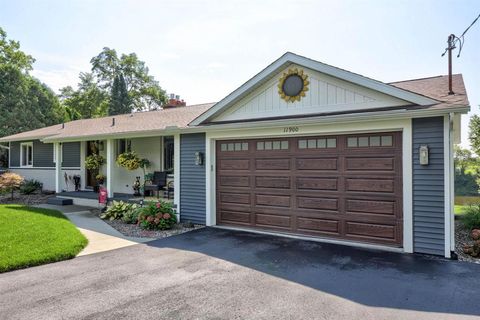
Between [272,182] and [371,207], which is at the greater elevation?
[272,182]

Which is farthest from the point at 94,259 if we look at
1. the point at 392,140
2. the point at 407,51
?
the point at 407,51

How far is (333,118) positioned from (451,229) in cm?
299

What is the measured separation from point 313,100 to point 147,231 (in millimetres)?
5345

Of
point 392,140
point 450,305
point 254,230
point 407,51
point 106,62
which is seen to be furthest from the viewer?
point 106,62

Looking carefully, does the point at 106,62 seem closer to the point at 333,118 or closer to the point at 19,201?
the point at 19,201

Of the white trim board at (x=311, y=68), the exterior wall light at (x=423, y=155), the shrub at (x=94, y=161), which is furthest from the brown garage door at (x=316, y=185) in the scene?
the shrub at (x=94, y=161)

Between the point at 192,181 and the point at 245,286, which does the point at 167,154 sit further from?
the point at 245,286

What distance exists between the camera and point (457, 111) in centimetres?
539

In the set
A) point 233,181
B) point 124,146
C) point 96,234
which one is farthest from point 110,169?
point 233,181

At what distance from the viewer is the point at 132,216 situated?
9359mm

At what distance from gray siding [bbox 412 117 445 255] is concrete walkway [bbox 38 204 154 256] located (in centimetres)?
580

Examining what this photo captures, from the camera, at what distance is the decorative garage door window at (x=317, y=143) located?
7.05m

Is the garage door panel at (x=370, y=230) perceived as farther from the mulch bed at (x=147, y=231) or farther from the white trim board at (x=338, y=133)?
the mulch bed at (x=147, y=231)

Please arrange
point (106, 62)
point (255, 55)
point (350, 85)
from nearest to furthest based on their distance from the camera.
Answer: point (350, 85), point (255, 55), point (106, 62)
